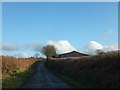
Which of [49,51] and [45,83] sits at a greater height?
[49,51]

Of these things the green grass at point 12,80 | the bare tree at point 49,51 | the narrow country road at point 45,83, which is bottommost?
the narrow country road at point 45,83

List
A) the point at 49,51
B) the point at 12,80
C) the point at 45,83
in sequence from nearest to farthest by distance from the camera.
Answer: the point at 12,80
the point at 45,83
the point at 49,51

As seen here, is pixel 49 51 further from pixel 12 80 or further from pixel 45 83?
pixel 12 80

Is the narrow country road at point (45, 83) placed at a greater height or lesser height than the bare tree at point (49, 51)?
lesser

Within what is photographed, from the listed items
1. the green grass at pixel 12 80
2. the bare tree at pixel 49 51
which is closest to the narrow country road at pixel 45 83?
the green grass at pixel 12 80

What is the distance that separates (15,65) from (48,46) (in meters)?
95.2

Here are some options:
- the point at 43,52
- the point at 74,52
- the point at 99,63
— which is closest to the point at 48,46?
the point at 43,52

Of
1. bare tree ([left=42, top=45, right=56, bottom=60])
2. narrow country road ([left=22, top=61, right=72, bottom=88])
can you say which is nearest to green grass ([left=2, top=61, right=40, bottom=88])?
narrow country road ([left=22, top=61, right=72, bottom=88])

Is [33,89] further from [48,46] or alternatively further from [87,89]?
[48,46]

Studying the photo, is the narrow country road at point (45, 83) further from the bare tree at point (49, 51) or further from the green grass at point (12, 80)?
the bare tree at point (49, 51)

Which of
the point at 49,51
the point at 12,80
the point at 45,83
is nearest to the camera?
the point at 12,80

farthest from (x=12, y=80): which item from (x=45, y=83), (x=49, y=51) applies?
(x=49, y=51)

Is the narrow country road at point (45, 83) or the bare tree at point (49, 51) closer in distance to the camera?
the narrow country road at point (45, 83)

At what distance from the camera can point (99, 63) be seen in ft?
89.7
